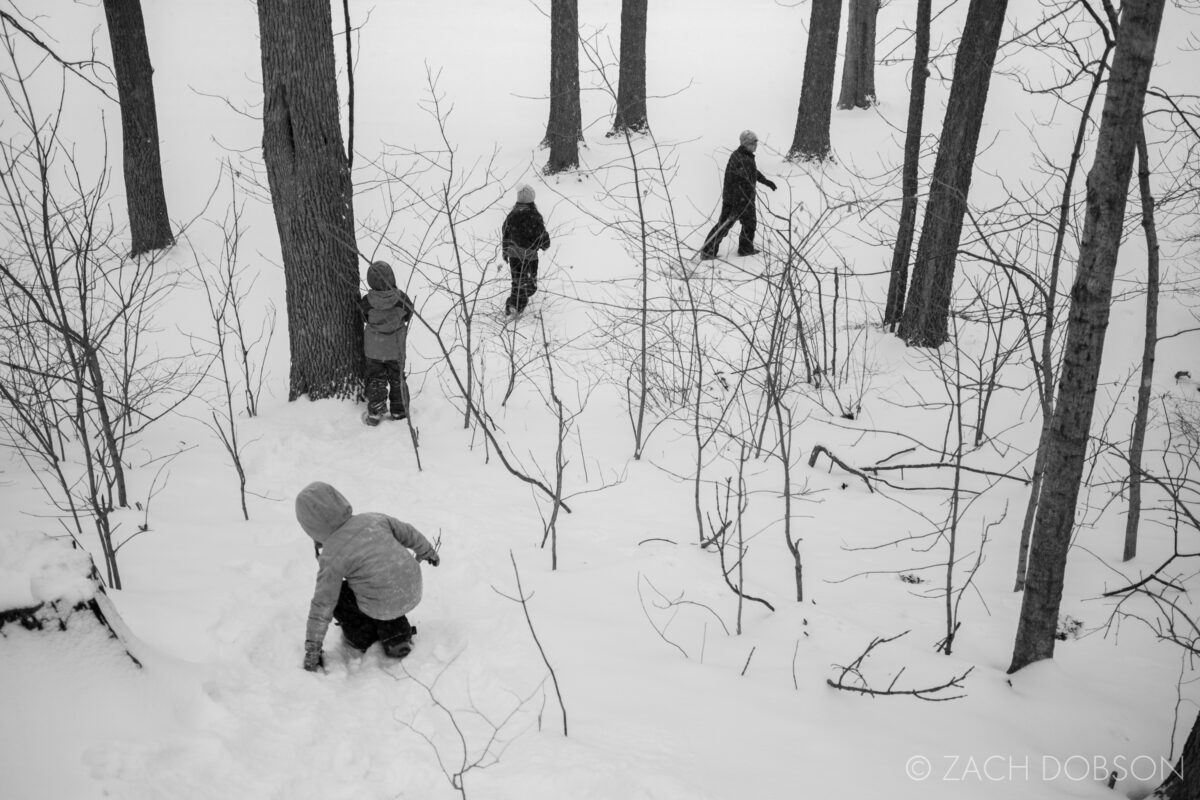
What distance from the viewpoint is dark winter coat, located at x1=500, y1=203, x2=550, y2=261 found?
8.93 meters

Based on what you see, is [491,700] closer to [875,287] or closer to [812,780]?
[812,780]

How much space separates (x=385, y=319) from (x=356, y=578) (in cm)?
355

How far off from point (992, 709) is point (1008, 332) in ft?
23.3

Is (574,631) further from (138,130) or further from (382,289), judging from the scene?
(138,130)

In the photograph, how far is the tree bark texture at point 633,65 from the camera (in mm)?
12172

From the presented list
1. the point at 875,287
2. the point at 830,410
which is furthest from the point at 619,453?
the point at 875,287

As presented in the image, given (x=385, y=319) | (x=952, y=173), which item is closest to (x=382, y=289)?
(x=385, y=319)

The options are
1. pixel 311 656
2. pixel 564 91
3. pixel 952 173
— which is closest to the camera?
pixel 311 656

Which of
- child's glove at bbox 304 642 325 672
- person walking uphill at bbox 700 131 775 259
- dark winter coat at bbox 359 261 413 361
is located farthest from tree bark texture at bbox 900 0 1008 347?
child's glove at bbox 304 642 325 672

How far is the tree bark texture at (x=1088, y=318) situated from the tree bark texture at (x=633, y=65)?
368 inches

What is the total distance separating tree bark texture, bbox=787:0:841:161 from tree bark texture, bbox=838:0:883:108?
2.65 meters

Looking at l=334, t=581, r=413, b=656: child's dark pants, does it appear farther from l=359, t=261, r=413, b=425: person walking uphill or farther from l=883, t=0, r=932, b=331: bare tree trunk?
l=883, t=0, r=932, b=331: bare tree trunk

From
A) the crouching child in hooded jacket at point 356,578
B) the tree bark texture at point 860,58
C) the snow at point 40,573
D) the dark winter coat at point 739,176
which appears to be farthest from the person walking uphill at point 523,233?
the tree bark texture at point 860,58

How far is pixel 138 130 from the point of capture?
31.4 feet
